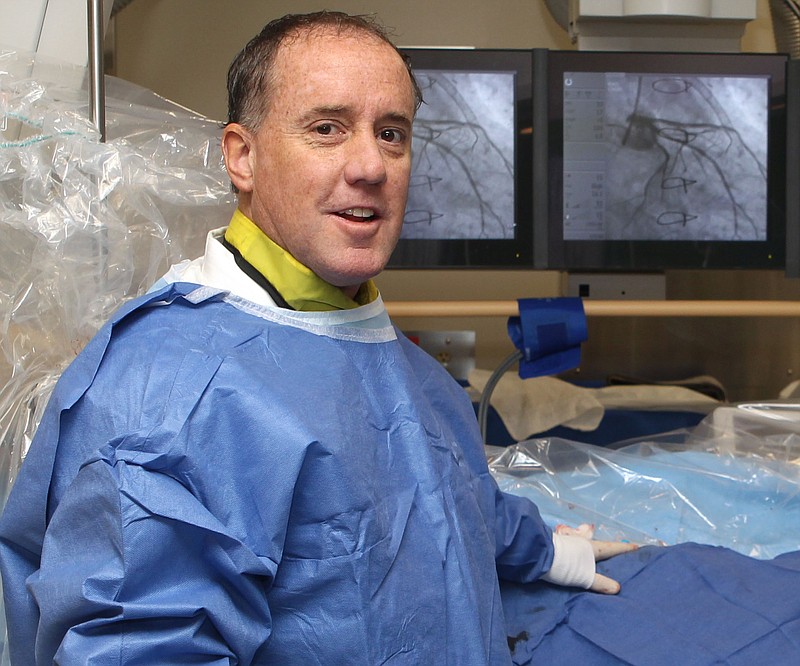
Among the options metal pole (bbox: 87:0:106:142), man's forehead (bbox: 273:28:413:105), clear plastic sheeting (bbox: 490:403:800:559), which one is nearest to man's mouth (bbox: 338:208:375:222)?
man's forehead (bbox: 273:28:413:105)

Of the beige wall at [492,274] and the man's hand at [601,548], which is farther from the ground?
the beige wall at [492,274]

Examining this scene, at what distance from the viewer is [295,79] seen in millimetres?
871

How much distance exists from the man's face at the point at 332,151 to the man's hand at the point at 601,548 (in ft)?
1.62

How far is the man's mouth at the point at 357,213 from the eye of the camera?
88cm

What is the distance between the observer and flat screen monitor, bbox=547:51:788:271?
196 centimetres

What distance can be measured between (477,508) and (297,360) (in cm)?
27

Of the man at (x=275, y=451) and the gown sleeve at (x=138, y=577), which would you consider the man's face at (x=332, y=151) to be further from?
the gown sleeve at (x=138, y=577)

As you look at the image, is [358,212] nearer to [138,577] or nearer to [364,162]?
[364,162]

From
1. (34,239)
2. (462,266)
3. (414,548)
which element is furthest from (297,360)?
(462,266)

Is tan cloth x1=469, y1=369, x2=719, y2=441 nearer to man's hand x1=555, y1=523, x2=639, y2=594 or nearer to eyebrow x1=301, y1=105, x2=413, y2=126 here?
man's hand x1=555, y1=523, x2=639, y2=594

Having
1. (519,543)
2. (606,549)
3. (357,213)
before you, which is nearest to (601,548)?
(606,549)

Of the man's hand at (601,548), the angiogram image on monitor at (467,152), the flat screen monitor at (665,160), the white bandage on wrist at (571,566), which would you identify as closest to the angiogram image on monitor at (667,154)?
the flat screen monitor at (665,160)

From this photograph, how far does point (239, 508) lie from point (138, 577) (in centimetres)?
10

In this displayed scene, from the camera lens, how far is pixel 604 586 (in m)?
1.11
